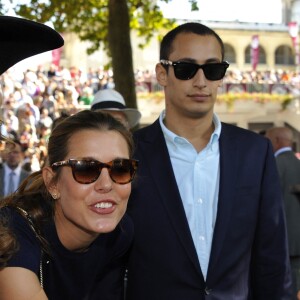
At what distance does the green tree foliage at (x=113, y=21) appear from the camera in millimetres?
11141

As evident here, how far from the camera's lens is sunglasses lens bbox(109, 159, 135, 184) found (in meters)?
2.76

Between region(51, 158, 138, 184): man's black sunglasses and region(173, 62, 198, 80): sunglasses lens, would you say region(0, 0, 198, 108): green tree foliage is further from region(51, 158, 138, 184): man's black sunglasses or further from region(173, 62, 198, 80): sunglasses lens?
region(51, 158, 138, 184): man's black sunglasses

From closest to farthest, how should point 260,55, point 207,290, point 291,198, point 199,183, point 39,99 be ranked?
point 207,290
point 199,183
point 291,198
point 39,99
point 260,55

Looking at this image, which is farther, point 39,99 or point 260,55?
point 260,55

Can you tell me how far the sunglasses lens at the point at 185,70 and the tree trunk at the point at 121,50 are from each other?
715 centimetres

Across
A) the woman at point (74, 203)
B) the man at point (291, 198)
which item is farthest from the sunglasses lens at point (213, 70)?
the man at point (291, 198)

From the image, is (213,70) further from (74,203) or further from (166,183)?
(74,203)

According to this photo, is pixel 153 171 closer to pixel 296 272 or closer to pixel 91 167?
pixel 91 167

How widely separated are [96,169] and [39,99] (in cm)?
1673

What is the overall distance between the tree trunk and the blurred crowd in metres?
3.05

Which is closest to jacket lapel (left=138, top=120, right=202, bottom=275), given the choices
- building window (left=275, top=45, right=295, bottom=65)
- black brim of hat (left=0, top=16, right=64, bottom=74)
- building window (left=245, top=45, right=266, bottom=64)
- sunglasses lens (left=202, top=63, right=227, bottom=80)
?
sunglasses lens (left=202, top=63, right=227, bottom=80)

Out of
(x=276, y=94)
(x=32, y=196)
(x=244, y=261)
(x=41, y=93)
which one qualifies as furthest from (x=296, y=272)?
(x=276, y=94)

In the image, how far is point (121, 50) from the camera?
37.0 feet

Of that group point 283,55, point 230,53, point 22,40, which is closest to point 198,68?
point 22,40
